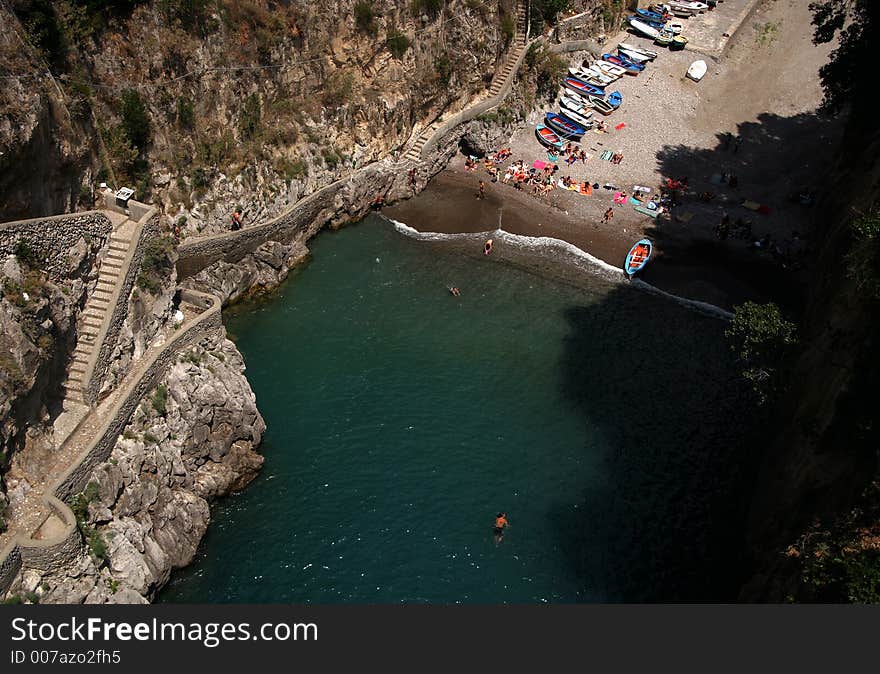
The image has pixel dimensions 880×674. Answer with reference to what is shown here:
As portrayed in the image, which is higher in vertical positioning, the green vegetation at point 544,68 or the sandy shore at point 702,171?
the green vegetation at point 544,68

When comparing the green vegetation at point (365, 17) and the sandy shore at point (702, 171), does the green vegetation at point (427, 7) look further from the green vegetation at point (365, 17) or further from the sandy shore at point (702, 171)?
the sandy shore at point (702, 171)

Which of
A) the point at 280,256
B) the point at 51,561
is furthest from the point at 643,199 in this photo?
the point at 51,561

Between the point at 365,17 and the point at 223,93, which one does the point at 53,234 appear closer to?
the point at 223,93

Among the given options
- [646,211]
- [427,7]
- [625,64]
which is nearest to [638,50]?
[625,64]

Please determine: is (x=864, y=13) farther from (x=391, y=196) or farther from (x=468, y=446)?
(x=468, y=446)

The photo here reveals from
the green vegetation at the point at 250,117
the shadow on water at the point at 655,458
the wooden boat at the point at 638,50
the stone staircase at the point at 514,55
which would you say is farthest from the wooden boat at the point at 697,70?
the green vegetation at the point at 250,117
